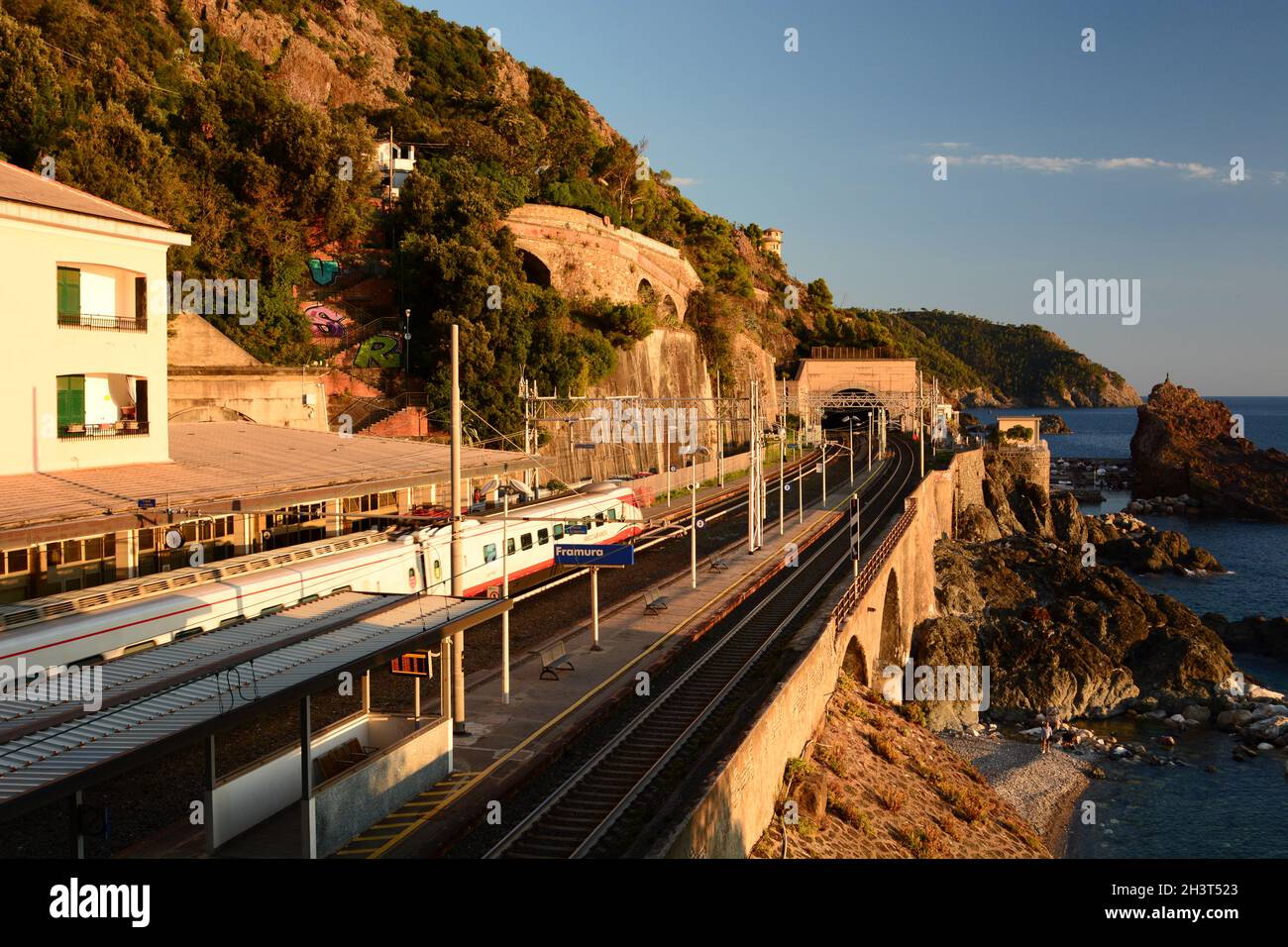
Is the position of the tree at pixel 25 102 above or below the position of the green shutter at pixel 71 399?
above

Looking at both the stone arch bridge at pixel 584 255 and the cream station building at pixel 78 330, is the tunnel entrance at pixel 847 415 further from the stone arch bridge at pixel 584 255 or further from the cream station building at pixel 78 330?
the cream station building at pixel 78 330

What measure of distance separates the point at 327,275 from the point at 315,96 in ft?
149

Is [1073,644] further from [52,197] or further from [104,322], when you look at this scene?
[52,197]

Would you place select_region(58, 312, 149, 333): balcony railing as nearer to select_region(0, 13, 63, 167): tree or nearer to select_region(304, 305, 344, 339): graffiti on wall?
Answer: select_region(0, 13, 63, 167): tree

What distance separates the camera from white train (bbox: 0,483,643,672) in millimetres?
17797

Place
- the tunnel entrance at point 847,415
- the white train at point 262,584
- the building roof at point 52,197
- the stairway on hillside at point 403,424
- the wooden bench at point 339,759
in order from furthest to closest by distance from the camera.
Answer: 1. the tunnel entrance at point 847,415
2. the stairway on hillside at point 403,424
3. the building roof at point 52,197
4. the white train at point 262,584
5. the wooden bench at point 339,759

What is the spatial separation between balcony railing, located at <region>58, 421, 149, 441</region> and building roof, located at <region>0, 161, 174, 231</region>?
5.07m

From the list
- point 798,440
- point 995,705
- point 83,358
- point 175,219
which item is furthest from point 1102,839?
point 798,440

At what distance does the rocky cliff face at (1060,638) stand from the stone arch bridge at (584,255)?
32.7 meters

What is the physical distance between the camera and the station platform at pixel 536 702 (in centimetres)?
1549

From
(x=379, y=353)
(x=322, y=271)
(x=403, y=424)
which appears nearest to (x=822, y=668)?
(x=403, y=424)

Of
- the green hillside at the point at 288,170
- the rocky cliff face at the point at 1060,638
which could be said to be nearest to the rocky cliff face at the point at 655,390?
the green hillside at the point at 288,170

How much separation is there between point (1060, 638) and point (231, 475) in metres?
38.3
